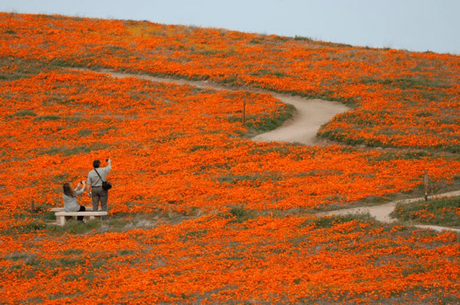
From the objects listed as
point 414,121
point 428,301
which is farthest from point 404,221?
point 414,121

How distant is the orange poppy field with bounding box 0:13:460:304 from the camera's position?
17.5m

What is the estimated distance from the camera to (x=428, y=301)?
49.3 ft

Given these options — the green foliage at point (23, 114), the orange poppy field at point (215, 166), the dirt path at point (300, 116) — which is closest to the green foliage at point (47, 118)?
the orange poppy field at point (215, 166)

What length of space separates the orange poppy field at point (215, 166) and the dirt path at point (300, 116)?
66 centimetres

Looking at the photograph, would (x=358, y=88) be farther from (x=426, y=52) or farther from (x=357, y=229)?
(x=357, y=229)

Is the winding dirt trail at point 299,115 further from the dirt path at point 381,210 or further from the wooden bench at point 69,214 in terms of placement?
the wooden bench at point 69,214

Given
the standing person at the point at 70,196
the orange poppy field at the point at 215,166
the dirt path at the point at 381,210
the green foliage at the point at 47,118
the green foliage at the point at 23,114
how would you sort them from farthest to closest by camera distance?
the green foliage at the point at 23,114, the green foliage at the point at 47,118, the standing person at the point at 70,196, the dirt path at the point at 381,210, the orange poppy field at the point at 215,166

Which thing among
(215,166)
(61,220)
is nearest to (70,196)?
(61,220)

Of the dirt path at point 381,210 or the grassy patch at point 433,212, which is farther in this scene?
the dirt path at point 381,210

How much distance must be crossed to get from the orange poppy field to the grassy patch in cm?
175

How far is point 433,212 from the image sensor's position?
22156mm

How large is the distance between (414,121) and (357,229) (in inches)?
714

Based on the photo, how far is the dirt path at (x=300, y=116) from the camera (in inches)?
1460

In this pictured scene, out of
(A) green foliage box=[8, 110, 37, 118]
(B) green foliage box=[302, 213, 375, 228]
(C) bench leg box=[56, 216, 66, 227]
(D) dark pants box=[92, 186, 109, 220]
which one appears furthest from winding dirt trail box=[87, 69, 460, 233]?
(C) bench leg box=[56, 216, 66, 227]
